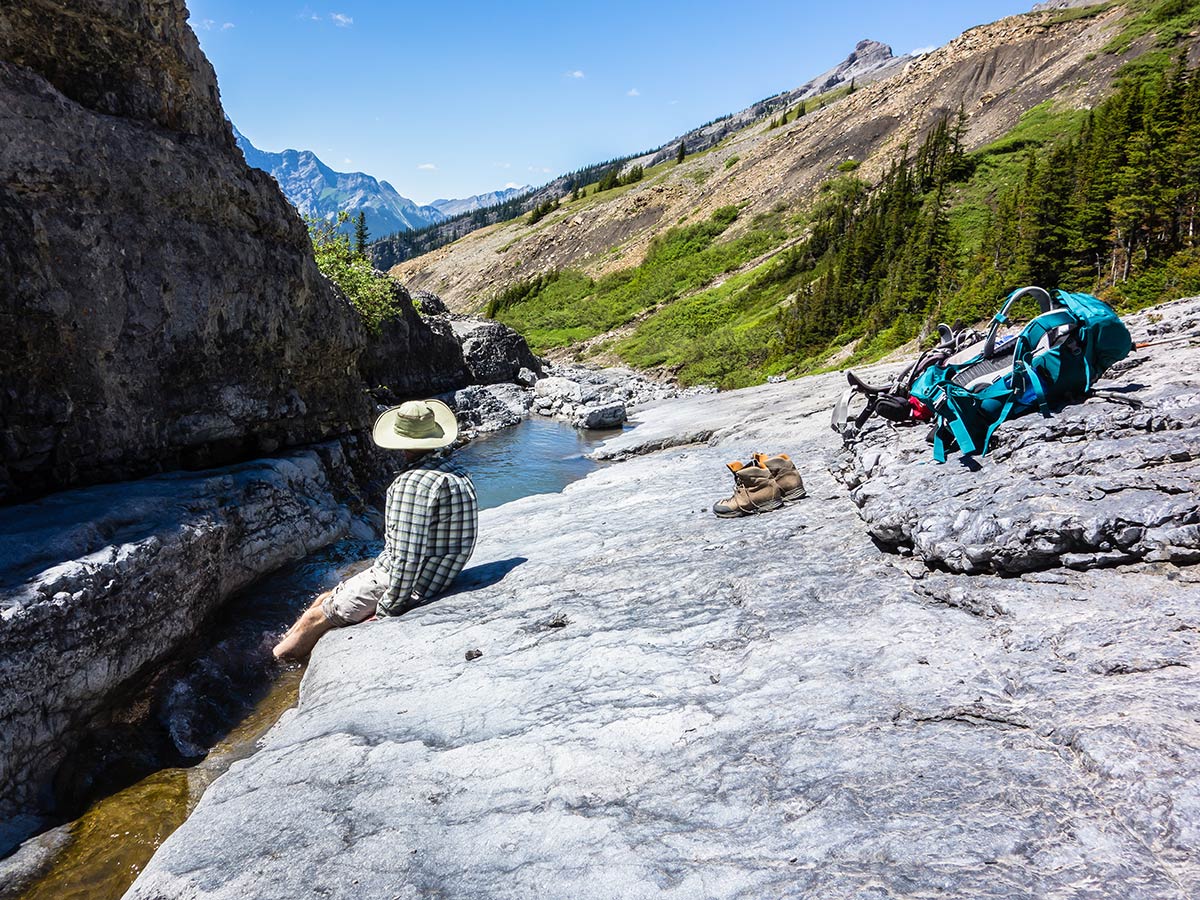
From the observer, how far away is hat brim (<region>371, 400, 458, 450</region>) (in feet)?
21.4

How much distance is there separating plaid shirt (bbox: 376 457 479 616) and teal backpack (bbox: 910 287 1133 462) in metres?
4.70


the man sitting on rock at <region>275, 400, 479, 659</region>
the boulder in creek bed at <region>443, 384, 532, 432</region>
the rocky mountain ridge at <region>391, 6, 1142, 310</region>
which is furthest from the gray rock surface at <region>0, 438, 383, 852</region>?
the rocky mountain ridge at <region>391, 6, 1142, 310</region>

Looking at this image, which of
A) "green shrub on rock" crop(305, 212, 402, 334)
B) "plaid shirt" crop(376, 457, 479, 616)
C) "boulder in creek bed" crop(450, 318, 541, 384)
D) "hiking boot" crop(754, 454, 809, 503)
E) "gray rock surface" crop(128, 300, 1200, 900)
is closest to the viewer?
"gray rock surface" crop(128, 300, 1200, 900)

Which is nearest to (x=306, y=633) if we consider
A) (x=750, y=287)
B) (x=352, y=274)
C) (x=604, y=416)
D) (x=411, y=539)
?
(x=411, y=539)

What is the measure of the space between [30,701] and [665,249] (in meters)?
86.2

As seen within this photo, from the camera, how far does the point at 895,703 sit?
3.38 m

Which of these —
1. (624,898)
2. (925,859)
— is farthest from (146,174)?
(925,859)

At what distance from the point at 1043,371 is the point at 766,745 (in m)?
4.65

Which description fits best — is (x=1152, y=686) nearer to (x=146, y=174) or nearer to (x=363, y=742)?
(x=363, y=742)

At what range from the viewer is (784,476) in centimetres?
764

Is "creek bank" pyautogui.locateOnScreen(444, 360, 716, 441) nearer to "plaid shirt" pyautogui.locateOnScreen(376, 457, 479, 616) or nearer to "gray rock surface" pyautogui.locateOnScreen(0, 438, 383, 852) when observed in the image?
"gray rock surface" pyautogui.locateOnScreen(0, 438, 383, 852)

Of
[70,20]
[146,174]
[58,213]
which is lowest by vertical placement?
[58,213]

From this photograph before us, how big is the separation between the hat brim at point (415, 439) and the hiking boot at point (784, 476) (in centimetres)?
376

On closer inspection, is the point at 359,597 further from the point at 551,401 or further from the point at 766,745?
A: the point at 551,401
